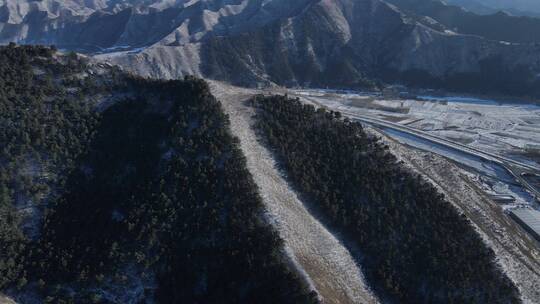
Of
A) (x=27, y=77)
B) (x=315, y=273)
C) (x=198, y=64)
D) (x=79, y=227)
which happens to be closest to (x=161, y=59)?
(x=198, y=64)

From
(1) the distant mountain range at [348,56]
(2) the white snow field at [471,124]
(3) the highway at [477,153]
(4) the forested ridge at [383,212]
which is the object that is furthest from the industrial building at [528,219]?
(1) the distant mountain range at [348,56]

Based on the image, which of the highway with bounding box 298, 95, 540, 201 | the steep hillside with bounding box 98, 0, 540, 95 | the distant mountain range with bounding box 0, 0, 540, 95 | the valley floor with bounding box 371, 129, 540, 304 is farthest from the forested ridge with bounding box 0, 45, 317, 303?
the distant mountain range with bounding box 0, 0, 540, 95

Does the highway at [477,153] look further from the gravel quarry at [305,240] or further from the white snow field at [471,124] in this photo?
the gravel quarry at [305,240]

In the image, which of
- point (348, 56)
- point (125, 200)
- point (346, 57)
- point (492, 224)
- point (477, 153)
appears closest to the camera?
point (125, 200)

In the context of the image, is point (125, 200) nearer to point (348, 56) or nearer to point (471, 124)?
point (471, 124)

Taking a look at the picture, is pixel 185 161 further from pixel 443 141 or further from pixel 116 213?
pixel 443 141

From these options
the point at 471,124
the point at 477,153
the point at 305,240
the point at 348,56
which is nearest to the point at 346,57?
the point at 348,56

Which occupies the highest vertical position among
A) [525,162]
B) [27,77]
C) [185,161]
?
[27,77]
